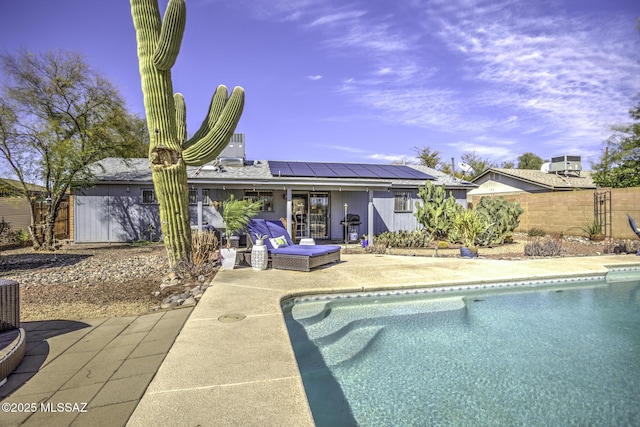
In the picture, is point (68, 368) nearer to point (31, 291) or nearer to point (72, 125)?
point (31, 291)

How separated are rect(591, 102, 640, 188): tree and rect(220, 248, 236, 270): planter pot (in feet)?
72.8

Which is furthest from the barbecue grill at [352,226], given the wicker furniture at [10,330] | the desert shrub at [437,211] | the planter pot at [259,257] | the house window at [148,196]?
the wicker furniture at [10,330]

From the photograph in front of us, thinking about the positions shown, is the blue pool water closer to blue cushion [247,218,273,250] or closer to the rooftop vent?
blue cushion [247,218,273,250]

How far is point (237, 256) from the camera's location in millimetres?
7590

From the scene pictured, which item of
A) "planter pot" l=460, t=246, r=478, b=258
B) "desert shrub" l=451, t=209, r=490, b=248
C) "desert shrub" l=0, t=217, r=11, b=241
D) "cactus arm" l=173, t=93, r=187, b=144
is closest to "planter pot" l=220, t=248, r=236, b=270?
"cactus arm" l=173, t=93, r=187, b=144

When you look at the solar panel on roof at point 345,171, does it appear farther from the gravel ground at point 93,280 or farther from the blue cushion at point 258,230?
the blue cushion at point 258,230

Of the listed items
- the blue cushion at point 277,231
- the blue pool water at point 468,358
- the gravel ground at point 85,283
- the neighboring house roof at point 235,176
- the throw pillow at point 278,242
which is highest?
the neighboring house roof at point 235,176

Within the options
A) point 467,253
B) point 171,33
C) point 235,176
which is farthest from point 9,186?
point 467,253

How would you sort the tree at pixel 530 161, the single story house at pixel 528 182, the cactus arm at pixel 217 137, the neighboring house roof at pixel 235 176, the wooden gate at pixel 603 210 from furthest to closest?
the tree at pixel 530 161, the single story house at pixel 528 182, the wooden gate at pixel 603 210, the neighboring house roof at pixel 235 176, the cactus arm at pixel 217 137

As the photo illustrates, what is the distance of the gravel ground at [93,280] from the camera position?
495cm

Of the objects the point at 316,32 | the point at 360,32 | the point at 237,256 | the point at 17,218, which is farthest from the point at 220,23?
the point at 17,218

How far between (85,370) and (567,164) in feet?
96.7

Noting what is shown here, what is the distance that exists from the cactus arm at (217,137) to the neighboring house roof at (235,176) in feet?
13.3

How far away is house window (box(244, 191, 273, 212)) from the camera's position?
14709 millimetres
